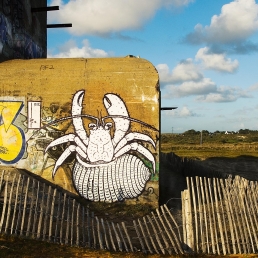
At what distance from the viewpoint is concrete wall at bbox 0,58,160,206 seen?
10.6 m

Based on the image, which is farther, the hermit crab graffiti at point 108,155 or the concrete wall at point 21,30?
the concrete wall at point 21,30

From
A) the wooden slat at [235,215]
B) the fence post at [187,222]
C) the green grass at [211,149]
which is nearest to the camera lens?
the fence post at [187,222]

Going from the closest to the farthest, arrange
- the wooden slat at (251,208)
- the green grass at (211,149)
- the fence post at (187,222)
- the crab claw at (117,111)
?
the fence post at (187,222) < the wooden slat at (251,208) < the crab claw at (117,111) < the green grass at (211,149)

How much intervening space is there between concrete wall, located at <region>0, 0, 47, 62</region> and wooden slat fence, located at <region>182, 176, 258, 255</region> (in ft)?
28.8

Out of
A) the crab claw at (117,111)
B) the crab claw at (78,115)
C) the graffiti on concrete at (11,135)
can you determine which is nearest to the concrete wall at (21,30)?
the graffiti on concrete at (11,135)

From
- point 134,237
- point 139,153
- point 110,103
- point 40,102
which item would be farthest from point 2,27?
point 134,237

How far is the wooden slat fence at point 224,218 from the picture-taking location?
6.78m

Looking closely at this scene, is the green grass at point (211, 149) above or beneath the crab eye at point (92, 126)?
beneath

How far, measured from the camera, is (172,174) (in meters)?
16.8

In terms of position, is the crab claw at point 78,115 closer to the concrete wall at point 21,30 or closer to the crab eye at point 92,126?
the crab eye at point 92,126

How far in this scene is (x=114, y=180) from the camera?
34.8 feet

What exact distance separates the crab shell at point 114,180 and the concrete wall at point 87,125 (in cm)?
3

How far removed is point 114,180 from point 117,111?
213 centimetres

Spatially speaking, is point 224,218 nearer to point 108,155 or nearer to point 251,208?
point 251,208
